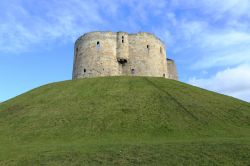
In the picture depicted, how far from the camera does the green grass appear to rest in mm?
17109

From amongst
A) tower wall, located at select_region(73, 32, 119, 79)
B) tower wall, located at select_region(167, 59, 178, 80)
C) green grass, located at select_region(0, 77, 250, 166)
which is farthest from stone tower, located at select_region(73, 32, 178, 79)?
green grass, located at select_region(0, 77, 250, 166)

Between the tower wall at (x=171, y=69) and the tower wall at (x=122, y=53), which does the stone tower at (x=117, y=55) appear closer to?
the tower wall at (x=122, y=53)

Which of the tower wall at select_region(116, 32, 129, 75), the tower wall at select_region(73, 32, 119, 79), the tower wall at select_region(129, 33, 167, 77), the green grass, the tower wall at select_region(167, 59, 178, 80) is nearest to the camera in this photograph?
the green grass

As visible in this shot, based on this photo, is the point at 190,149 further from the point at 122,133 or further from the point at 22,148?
the point at 22,148

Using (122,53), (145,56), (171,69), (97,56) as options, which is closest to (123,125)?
(97,56)

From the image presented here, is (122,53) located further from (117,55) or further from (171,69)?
(171,69)

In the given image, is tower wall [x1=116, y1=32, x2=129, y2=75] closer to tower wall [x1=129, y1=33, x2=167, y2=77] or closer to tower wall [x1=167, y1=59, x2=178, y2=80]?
tower wall [x1=129, y1=33, x2=167, y2=77]

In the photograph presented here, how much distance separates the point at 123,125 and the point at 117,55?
81.4ft

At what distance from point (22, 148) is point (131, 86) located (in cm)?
1753

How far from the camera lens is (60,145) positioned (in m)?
20.6

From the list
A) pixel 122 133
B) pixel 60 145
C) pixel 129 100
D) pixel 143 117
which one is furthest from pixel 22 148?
pixel 129 100

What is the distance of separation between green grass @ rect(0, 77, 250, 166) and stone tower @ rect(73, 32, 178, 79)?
774cm

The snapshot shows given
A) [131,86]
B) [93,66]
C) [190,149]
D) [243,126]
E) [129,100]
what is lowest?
[190,149]

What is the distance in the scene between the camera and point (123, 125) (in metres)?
24.9
